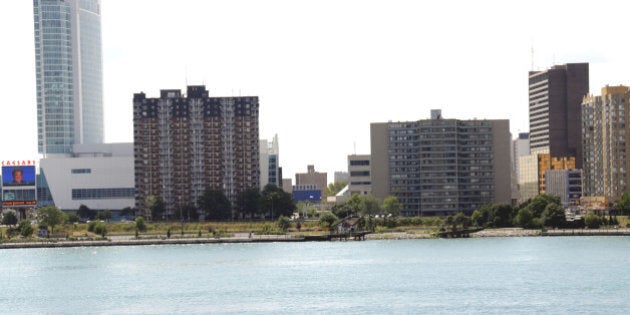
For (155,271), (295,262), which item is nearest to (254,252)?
(295,262)

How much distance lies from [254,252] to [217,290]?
214 ft

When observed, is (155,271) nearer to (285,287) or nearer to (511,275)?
(285,287)

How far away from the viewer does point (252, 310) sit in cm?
10981

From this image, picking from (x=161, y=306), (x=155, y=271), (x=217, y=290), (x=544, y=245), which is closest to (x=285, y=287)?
(x=217, y=290)

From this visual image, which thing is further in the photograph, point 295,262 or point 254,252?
point 254,252

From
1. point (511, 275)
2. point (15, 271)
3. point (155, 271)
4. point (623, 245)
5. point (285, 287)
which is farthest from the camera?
point (623, 245)

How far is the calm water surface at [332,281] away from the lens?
371ft

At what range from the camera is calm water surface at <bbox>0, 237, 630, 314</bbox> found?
4449 inches

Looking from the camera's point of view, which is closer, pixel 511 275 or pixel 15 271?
pixel 511 275

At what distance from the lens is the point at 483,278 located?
137 meters

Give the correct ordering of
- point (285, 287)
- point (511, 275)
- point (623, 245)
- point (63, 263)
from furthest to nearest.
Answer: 1. point (623, 245)
2. point (63, 263)
3. point (511, 275)
4. point (285, 287)

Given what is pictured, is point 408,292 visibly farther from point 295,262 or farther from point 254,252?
point 254,252

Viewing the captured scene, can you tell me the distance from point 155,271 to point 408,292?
1799 inches

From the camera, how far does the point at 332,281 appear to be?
5404 inches
